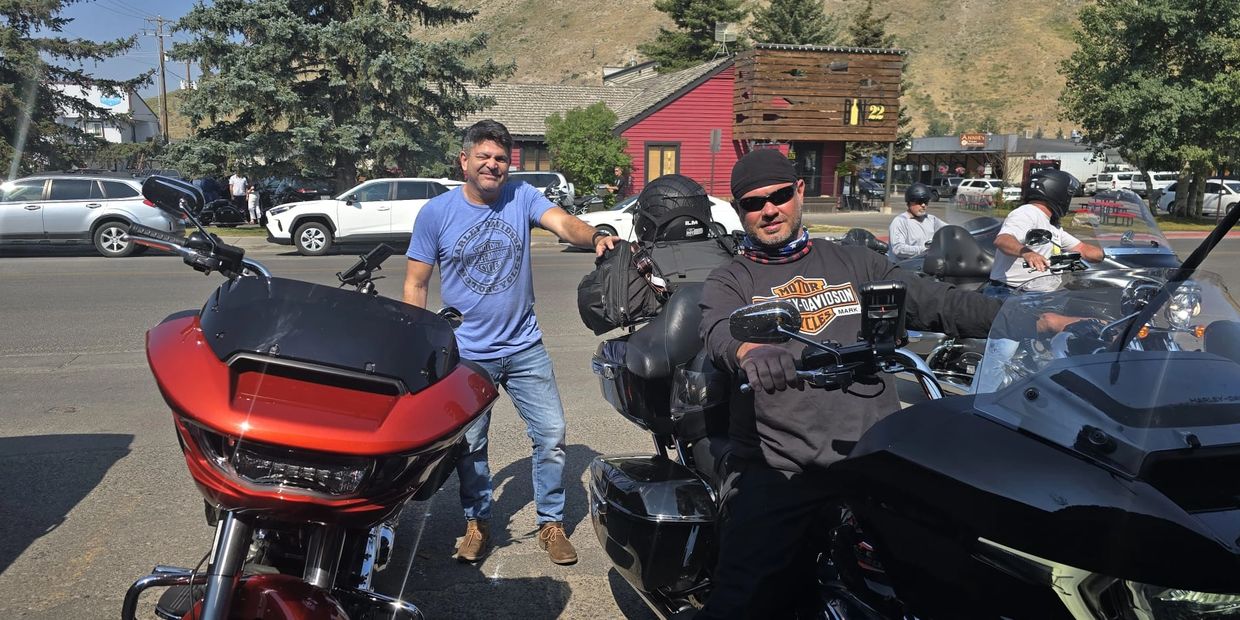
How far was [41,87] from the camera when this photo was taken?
28500 mm

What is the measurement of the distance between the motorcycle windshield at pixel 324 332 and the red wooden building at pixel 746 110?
30.5 meters

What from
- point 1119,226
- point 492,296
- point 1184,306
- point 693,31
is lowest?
point 492,296

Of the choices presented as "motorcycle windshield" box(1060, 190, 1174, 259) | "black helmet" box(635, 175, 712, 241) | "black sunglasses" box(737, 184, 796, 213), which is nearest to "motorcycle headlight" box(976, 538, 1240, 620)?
"black sunglasses" box(737, 184, 796, 213)

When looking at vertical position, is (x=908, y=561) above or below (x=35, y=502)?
above

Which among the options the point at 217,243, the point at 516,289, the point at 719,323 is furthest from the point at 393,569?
the point at 719,323

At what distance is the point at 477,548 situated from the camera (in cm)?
420

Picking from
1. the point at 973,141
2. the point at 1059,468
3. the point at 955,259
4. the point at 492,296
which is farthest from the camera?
the point at 973,141

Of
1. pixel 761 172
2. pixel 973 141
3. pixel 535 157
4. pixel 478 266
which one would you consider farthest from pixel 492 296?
pixel 973 141

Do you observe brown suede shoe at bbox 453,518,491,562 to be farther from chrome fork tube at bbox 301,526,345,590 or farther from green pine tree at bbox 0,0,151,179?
green pine tree at bbox 0,0,151,179

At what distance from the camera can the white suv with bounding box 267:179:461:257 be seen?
1884 cm

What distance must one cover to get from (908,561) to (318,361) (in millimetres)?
1482

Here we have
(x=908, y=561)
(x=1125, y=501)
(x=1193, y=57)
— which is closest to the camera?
(x=1125, y=501)

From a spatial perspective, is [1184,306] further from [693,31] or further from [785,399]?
[693,31]

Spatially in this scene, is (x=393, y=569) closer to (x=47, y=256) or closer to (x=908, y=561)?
(x=908, y=561)
